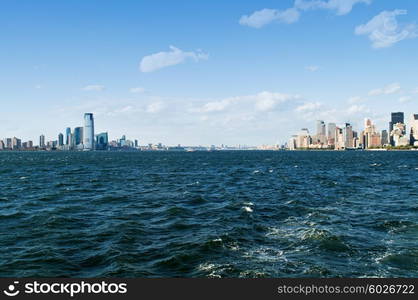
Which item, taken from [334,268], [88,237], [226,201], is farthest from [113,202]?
[334,268]

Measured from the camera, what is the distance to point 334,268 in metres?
22.1

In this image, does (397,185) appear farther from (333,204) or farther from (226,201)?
(226,201)

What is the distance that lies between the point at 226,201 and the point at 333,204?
14050mm

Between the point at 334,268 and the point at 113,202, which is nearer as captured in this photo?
the point at 334,268

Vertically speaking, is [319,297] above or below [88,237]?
above

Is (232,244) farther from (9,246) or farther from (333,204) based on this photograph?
(333,204)

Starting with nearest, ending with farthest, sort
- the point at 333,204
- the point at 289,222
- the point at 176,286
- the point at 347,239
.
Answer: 1. the point at 176,286
2. the point at 347,239
3. the point at 289,222
4. the point at 333,204

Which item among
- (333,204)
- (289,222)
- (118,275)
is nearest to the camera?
(118,275)

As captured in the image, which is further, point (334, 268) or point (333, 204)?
point (333, 204)

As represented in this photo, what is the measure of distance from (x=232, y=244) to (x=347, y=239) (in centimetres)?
954

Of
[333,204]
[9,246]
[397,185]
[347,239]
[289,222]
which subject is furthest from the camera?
[397,185]

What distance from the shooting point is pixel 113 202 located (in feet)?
160

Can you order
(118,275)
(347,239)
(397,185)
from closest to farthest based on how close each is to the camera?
(118,275), (347,239), (397,185)

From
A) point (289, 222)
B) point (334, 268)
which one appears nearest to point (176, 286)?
point (334, 268)
